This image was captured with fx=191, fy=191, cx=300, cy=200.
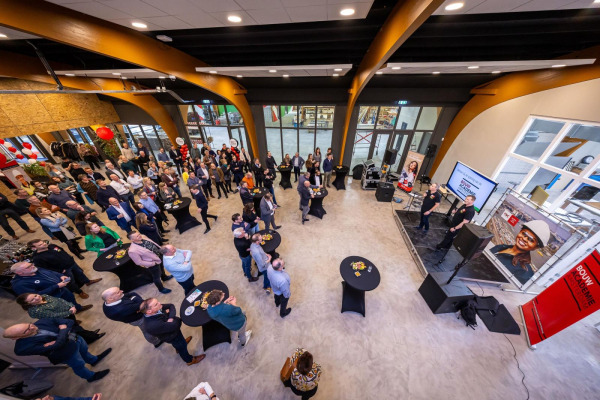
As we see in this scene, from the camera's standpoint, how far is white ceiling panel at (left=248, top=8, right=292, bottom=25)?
2914 millimetres

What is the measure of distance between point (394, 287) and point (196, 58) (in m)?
8.71

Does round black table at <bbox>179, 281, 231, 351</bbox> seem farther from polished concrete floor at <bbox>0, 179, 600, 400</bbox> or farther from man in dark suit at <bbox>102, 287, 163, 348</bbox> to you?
man in dark suit at <bbox>102, 287, 163, 348</bbox>

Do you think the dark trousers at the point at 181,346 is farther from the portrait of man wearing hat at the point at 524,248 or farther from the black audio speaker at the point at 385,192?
the black audio speaker at the point at 385,192

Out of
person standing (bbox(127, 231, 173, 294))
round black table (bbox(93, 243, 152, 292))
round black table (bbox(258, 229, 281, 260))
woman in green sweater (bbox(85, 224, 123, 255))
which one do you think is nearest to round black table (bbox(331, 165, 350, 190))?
round black table (bbox(258, 229, 281, 260))

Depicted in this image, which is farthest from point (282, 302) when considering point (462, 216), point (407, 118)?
point (407, 118)

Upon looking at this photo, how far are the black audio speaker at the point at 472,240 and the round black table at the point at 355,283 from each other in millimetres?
1645

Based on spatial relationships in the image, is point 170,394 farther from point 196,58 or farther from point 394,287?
point 196,58

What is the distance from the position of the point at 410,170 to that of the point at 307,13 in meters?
6.77

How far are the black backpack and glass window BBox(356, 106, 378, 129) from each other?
7.49m

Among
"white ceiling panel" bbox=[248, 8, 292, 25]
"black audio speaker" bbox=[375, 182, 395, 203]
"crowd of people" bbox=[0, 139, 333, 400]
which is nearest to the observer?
"crowd of people" bbox=[0, 139, 333, 400]

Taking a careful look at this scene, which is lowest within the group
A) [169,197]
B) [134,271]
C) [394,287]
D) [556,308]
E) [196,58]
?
[394,287]

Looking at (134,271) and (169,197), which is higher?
(169,197)

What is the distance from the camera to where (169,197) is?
581cm

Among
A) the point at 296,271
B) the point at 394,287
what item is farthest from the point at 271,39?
the point at 394,287
